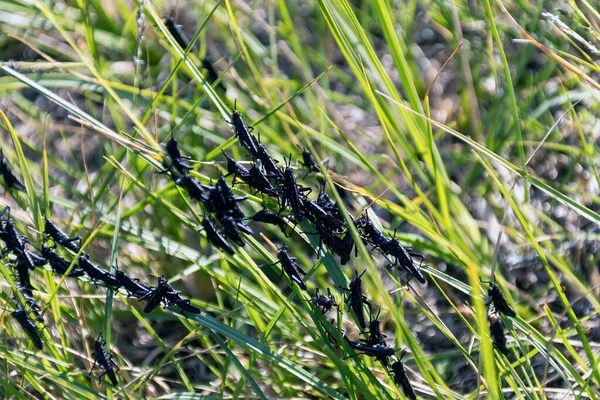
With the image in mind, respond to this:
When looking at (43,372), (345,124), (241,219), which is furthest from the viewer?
(345,124)

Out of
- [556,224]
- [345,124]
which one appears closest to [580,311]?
[556,224]

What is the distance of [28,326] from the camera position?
195 centimetres

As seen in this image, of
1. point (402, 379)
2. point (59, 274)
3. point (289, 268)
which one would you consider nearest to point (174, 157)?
point (289, 268)

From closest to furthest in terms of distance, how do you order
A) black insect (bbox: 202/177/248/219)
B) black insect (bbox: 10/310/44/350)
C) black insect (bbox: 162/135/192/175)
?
black insect (bbox: 202/177/248/219), black insect (bbox: 162/135/192/175), black insect (bbox: 10/310/44/350)

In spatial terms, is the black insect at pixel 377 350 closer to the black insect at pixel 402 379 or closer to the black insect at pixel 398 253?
the black insect at pixel 402 379

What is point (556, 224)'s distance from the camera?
2.93m

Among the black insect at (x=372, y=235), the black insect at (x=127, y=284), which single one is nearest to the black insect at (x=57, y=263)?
the black insect at (x=127, y=284)

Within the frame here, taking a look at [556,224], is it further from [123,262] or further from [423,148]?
[123,262]

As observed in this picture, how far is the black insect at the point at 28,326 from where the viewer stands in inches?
75.8

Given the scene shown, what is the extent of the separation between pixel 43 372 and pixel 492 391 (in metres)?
1.33

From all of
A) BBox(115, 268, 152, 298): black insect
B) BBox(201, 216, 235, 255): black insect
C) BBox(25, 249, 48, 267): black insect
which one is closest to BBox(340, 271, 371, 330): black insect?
BBox(201, 216, 235, 255): black insect

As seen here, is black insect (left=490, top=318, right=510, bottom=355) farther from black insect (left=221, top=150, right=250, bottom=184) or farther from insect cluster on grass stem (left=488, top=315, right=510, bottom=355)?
black insect (left=221, top=150, right=250, bottom=184)

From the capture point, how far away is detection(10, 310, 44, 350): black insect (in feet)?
6.31

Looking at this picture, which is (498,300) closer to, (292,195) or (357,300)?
(357,300)
